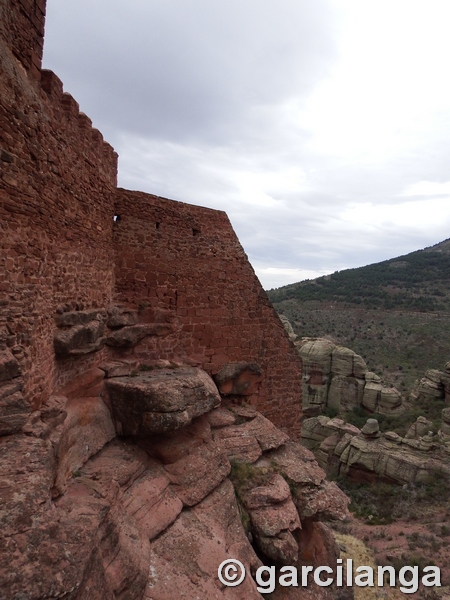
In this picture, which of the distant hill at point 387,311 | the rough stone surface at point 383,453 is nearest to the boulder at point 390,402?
the distant hill at point 387,311

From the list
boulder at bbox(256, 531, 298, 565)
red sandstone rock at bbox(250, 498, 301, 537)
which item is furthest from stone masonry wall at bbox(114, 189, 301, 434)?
boulder at bbox(256, 531, 298, 565)

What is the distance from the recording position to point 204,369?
25.6 feet

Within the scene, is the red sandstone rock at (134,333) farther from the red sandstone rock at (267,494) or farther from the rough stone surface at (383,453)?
the rough stone surface at (383,453)

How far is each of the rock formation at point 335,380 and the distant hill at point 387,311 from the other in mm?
3433

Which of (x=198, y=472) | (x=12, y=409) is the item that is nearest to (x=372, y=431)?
(x=198, y=472)

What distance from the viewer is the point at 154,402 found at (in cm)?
560

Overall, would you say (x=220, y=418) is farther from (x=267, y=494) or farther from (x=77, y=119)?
(x=77, y=119)

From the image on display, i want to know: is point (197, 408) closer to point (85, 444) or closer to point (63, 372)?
point (85, 444)

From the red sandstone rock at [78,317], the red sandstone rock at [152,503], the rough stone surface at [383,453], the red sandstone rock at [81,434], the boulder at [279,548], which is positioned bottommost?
the rough stone surface at [383,453]

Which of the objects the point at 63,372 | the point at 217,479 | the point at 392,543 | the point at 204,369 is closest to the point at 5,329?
the point at 63,372

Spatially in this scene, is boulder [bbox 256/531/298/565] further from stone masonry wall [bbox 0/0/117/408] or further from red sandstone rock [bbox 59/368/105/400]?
stone masonry wall [bbox 0/0/117/408]

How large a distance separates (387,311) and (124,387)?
1713 inches

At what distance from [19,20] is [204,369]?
6.17m

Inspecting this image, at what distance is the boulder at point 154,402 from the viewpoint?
5.59 meters
